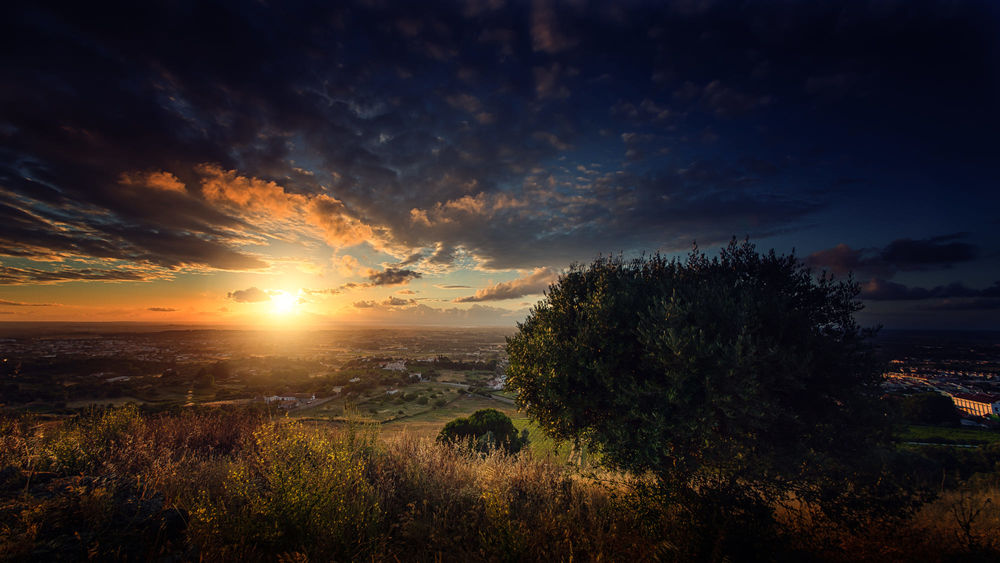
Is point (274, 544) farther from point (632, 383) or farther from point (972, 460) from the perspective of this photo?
point (972, 460)

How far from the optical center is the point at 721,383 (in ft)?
31.2

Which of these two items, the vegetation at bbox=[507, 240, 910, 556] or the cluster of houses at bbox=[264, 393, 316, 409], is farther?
the cluster of houses at bbox=[264, 393, 316, 409]

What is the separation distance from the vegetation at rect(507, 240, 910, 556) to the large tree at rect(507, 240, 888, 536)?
4 cm

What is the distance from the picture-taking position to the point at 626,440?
10.2 meters

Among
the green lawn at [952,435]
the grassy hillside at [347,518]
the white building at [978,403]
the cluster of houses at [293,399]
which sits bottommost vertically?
the green lawn at [952,435]

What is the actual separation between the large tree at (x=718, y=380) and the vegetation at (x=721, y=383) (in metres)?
0.04

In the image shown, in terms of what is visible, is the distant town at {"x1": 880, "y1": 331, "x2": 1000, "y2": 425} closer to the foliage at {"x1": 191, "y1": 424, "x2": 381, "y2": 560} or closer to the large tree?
the large tree

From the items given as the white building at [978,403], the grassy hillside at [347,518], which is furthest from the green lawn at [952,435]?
the grassy hillside at [347,518]

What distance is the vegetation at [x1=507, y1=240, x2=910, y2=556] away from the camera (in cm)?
930

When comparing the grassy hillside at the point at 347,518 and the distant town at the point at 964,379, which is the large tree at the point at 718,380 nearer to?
the grassy hillside at the point at 347,518

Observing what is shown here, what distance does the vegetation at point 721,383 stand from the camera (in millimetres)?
9305

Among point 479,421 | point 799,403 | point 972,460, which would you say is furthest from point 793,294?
point 972,460

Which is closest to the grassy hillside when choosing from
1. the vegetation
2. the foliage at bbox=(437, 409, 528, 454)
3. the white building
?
the vegetation

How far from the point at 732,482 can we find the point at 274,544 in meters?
9.67
